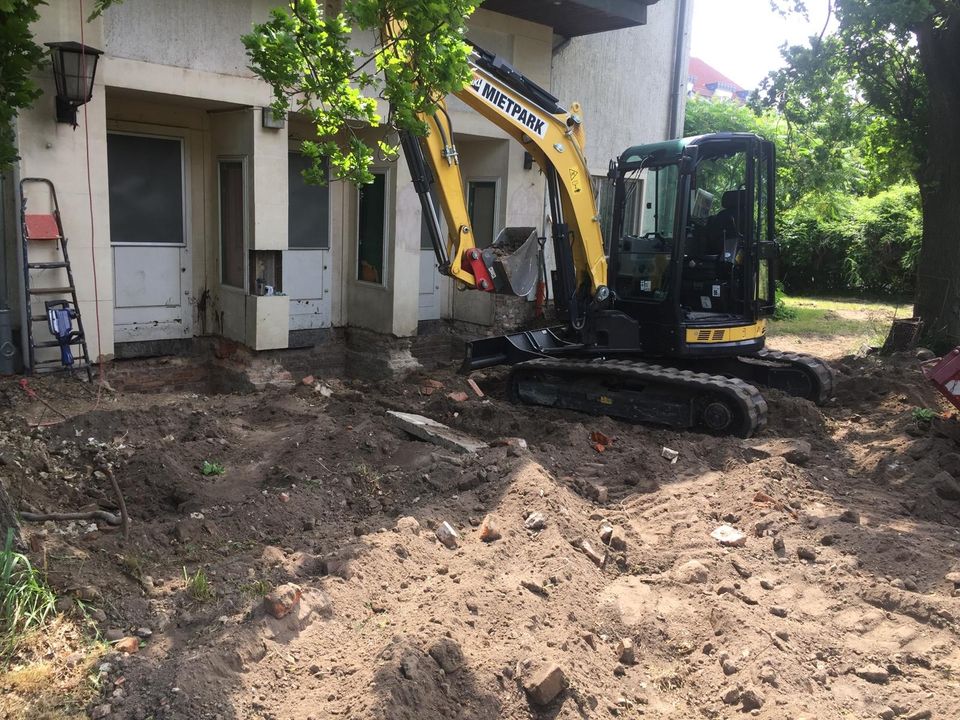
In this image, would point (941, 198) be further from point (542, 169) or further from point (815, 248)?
point (815, 248)

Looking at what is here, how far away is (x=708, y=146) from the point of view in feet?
27.8

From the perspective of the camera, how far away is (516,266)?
8211 millimetres

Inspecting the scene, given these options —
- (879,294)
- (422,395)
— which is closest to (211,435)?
(422,395)

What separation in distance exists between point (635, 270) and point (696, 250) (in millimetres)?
691

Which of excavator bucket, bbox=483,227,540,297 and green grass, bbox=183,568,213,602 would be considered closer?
green grass, bbox=183,568,213,602

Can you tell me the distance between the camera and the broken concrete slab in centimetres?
732

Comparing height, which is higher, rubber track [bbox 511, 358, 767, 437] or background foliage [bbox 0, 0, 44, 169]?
background foliage [bbox 0, 0, 44, 169]

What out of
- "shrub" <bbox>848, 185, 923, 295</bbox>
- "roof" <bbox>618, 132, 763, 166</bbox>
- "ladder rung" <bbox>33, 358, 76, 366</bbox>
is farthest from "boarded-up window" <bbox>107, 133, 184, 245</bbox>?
"shrub" <bbox>848, 185, 923, 295</bbox>

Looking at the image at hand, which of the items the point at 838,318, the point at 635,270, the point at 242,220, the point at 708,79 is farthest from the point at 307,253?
the point at 708,79

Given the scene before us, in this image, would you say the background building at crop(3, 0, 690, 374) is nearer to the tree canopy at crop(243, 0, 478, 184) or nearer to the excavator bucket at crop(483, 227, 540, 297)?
the excavator bucket at crop(483, 227, 540, 297)

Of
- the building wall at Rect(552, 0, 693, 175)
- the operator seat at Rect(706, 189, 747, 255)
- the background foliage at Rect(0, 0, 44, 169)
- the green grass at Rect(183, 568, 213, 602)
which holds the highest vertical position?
the building wall at Rect(552, 0, 693, 175)

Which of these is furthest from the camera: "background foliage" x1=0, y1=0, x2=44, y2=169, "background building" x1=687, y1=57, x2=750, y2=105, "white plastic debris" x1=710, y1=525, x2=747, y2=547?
"background building" x1=687, y1=57, x2=750, y2=105

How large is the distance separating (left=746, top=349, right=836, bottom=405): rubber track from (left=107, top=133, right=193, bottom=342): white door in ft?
22.8

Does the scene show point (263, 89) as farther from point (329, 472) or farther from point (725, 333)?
point (725, 333)
